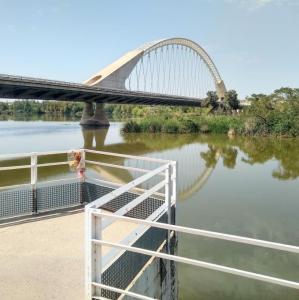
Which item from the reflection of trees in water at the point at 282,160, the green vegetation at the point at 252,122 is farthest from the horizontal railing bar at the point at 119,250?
the green vegetation at the point at 252,122

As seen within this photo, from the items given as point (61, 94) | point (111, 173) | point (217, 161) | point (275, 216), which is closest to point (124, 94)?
point (61, 94)

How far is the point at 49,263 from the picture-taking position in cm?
370

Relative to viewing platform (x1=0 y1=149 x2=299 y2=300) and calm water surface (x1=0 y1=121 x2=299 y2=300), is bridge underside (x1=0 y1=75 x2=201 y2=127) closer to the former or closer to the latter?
calm water surface (x1=0 y1=121 x2=299 y2=300)

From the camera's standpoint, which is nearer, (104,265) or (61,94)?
(104,265)

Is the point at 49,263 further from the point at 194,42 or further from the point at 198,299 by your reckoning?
the point at 194,42

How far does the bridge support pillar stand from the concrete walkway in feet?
158

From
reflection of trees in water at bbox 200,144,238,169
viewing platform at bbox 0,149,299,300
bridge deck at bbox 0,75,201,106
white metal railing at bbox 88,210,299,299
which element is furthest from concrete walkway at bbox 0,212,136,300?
bridge deck at bbox 0,75,201,106

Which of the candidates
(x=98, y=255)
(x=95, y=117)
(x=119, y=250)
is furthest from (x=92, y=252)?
(x=95, y=117)

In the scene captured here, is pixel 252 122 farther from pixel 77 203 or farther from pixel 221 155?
pixel 77 203

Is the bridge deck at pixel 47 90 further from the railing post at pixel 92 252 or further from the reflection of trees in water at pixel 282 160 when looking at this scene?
the railing post at pixel 92 252

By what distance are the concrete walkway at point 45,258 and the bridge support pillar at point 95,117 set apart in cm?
4826

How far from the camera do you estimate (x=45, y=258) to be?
12.5 ft

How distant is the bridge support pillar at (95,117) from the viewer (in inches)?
2078

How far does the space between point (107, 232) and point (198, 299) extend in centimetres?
155
